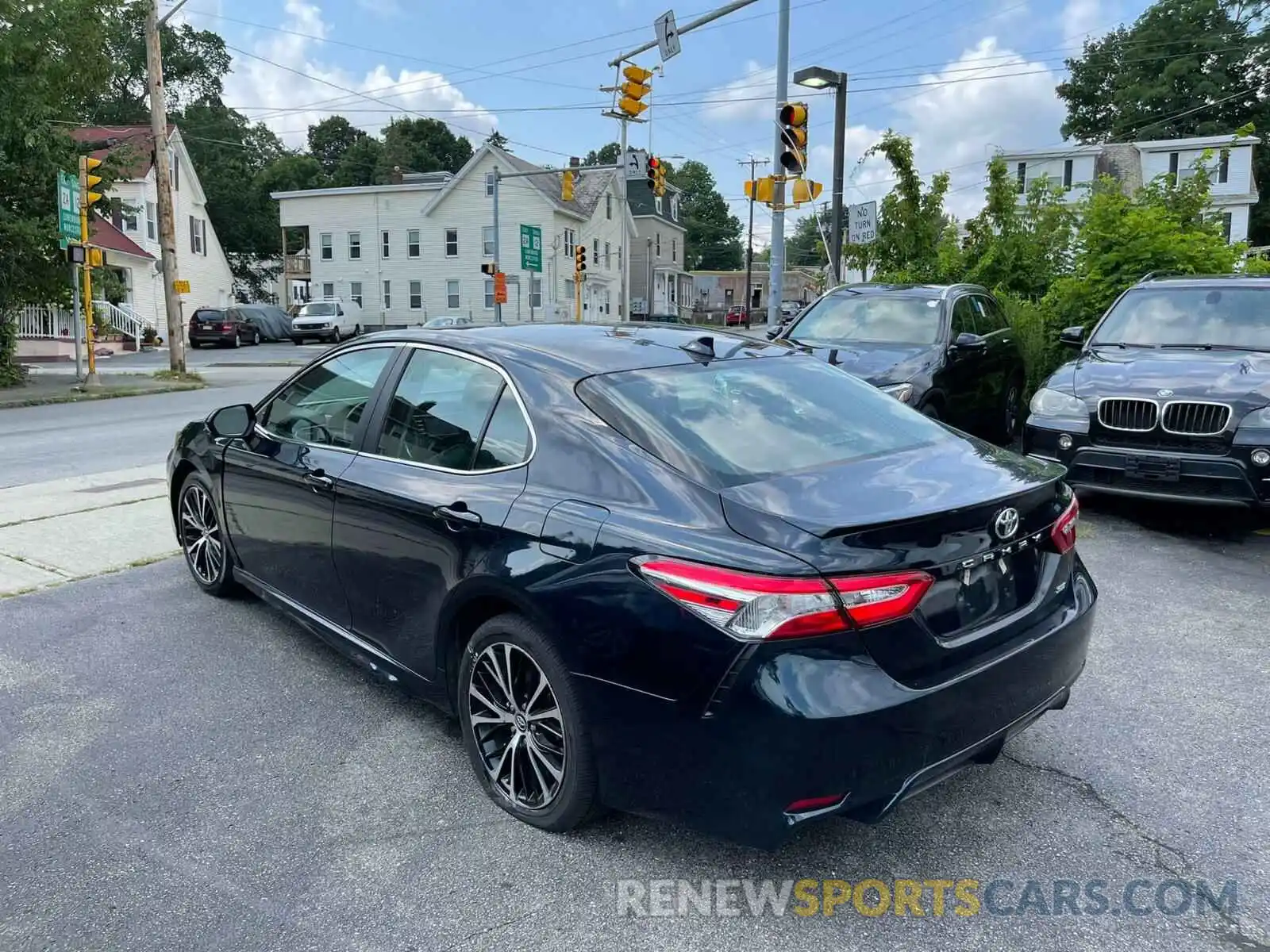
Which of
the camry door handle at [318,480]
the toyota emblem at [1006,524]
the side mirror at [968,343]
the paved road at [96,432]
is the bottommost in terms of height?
the paved road at [96,432]

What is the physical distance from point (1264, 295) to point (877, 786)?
7.24m

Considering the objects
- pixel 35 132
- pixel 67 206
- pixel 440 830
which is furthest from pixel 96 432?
Answer: pixel 440 830

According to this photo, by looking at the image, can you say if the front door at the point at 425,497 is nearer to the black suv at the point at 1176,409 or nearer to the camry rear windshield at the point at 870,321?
the black suv at the point at 1176,409

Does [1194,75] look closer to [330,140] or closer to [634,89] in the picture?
[634,89]

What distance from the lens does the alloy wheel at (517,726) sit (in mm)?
3039

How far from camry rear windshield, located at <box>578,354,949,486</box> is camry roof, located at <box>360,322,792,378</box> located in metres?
0.09

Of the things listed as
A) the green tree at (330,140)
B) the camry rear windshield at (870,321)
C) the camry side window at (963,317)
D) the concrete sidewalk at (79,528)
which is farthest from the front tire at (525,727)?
the green tree at (330,140)

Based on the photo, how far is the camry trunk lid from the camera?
2.58 meters

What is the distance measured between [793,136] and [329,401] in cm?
1128

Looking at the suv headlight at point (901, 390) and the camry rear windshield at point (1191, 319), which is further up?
the camry rear windshield at point (1191, 319)

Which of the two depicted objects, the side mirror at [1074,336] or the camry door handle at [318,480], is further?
the side mirror at [1074,336]

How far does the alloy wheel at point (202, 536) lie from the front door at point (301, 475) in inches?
13.2

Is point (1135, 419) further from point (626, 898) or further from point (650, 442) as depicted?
point (626, 898)

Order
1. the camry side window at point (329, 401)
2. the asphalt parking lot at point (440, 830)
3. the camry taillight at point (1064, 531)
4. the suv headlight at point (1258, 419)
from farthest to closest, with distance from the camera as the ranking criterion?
1. the suv headlight at point (1258, 419)
2. the camry side window at point (329, 401)
3. the camry taillight at point (1064, 531)
4. the asphalt parking lot at point (440, 830)
